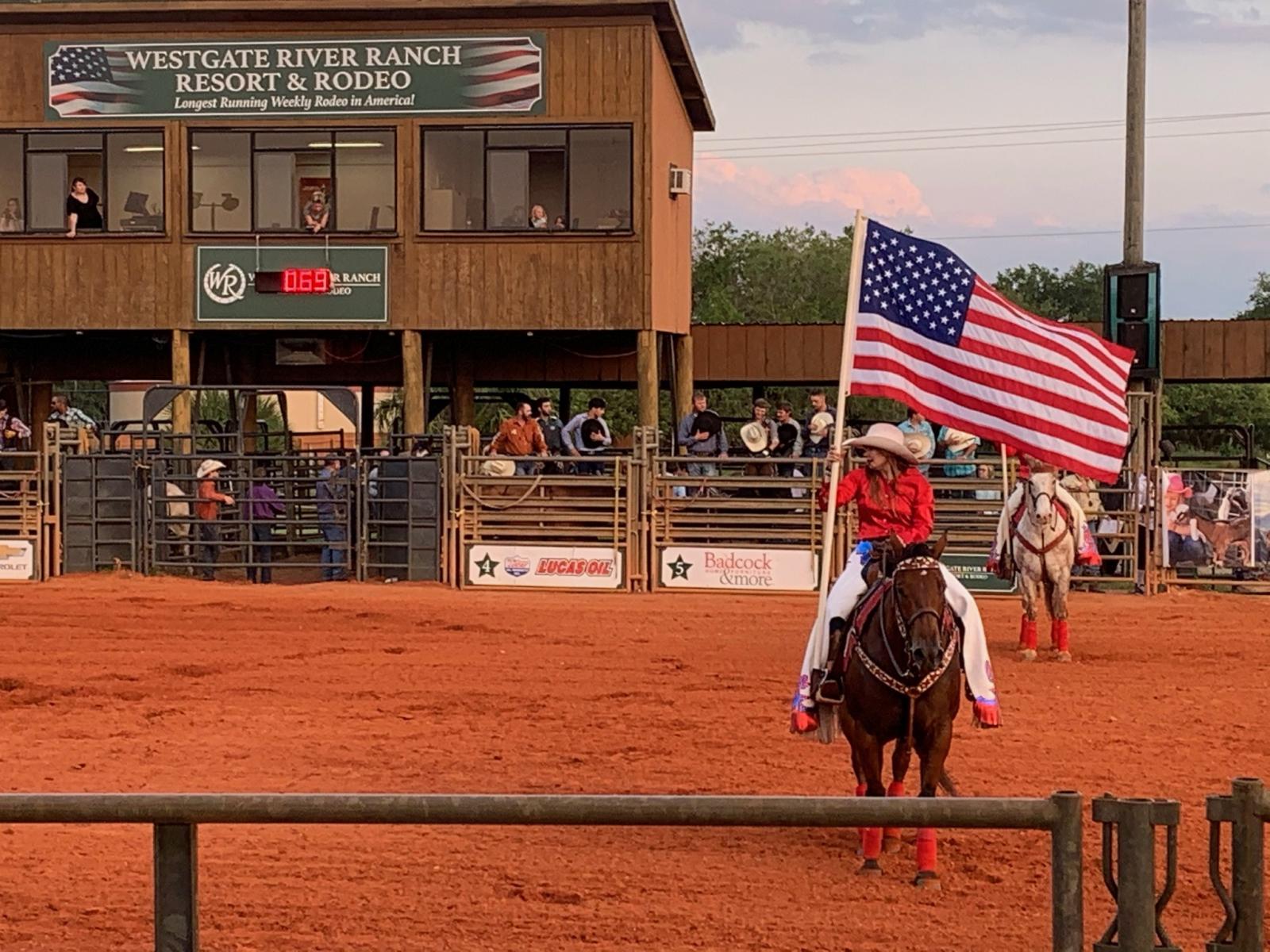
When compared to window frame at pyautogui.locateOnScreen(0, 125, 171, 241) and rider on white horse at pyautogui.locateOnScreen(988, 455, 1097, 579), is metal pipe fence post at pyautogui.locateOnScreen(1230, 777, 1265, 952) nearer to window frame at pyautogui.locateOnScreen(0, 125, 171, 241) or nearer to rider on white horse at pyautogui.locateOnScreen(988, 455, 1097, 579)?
rider on white horse at pyautogui.locateOnScreen(988, 455, 1097, 579)

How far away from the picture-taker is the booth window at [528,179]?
28859 millimetres

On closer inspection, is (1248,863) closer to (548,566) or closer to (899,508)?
(899,508)

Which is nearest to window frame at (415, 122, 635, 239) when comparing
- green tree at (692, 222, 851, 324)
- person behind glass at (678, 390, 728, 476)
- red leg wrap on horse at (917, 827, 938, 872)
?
person behind glass at (678, 390, 728, 476)

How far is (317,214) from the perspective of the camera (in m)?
29.6

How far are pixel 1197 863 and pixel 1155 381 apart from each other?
51.6 ft

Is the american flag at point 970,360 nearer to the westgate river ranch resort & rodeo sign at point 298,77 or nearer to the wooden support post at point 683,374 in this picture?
the westgate river ranch resort & rodeo sign at point 298,77

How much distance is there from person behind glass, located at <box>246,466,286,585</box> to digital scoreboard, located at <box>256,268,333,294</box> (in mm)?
4637

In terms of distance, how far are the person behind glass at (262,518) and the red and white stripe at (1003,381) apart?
1488cm

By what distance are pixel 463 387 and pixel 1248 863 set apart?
28.6 meters

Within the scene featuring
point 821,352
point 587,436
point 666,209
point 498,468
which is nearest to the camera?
point 498,468

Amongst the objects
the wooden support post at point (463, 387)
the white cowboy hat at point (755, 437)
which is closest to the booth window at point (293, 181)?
the wooden support post at point (463, 387)

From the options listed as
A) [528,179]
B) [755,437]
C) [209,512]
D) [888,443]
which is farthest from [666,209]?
[888,443]

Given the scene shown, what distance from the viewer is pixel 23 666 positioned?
16.5 m

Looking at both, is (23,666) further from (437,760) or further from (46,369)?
(46,369)
